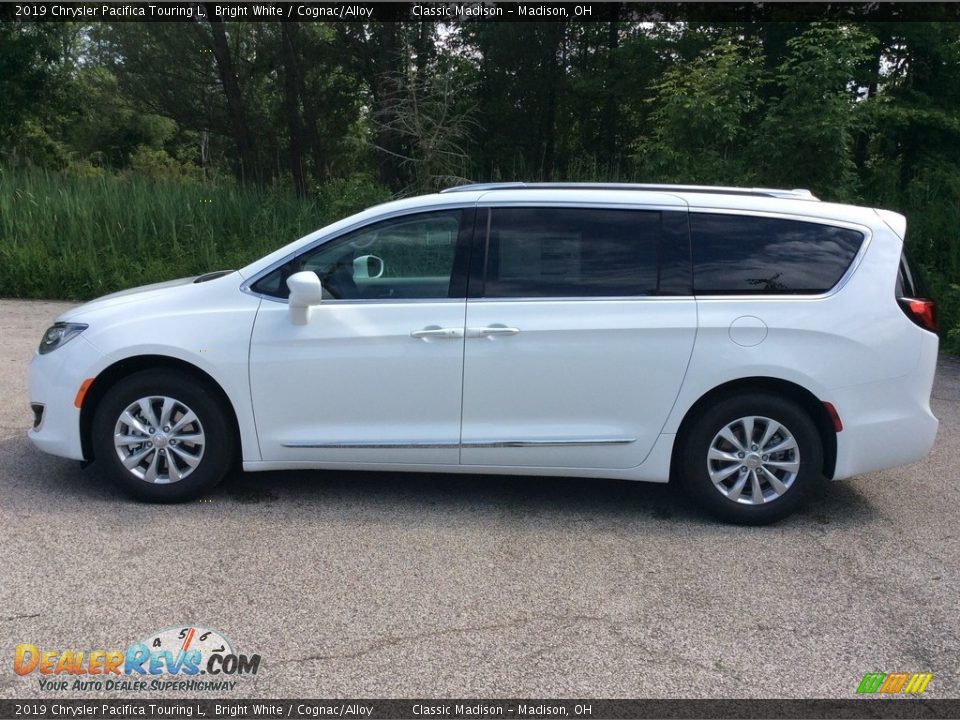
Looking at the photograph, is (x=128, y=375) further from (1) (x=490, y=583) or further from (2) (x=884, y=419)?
(2) (x=884, y=419)

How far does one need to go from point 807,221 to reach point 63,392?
4.19m

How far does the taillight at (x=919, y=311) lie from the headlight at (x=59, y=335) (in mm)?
4491

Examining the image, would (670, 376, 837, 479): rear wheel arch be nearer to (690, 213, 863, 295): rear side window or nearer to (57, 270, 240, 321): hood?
(690, 213, 863, 295): rear side window

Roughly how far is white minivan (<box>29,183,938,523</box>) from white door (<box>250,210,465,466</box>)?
A: 12 millimetres

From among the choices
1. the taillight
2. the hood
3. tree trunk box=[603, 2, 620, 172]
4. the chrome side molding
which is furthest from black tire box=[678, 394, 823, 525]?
tree trunk box=[603, 2, 620, 172]

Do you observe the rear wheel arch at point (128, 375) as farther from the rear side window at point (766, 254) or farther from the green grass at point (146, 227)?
the green grass at point (146, 227)

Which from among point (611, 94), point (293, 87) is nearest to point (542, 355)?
point (611, 94)

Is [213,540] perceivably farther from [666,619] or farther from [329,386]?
[666,619]

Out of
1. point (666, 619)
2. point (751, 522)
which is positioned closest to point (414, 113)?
point (751, 522)

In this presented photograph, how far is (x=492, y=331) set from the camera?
4.69m

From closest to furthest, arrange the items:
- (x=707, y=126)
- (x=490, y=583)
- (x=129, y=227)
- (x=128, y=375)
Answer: (x=490, y=583) < (x=128, y=375) < (x=707, y=126) < (x=129, y=227)

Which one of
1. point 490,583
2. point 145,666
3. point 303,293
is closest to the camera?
point 145,666

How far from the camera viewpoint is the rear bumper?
183 inches

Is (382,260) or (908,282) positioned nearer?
(908,282)
